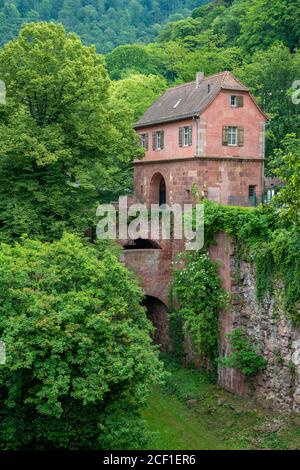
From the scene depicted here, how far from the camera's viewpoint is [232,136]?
37.2 meters

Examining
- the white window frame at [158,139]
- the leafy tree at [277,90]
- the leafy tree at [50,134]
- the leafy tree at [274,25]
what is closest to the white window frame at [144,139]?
the white window frame at [158,139]

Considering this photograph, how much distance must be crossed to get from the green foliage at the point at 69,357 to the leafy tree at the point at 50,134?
25.9ft

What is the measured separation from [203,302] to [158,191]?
1667 cm

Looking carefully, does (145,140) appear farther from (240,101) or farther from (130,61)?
(130,61)

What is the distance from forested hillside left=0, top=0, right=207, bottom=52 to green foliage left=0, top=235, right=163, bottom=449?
85.4 meters

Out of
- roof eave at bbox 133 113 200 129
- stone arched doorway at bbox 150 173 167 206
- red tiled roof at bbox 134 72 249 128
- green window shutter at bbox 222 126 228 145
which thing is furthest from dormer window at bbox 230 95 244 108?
stone arched doorway at bbox 150 173 167 206

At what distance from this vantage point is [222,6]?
8031 cm

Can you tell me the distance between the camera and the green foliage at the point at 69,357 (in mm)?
17953

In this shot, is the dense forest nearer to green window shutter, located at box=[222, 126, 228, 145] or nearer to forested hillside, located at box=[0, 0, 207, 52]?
green window shutter, located at box=[222, 126, 228, 145]

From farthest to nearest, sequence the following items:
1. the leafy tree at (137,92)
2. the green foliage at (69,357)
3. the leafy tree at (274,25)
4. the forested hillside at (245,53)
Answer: the leafy tree at (274,25) → the leafy tree at (137,92) → the forested hillside at (245,53) → the green foliage at (69,357)

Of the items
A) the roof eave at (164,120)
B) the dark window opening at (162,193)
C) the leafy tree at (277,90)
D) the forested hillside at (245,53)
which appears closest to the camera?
the roof eave at (164,120)

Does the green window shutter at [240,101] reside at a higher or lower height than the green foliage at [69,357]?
higher

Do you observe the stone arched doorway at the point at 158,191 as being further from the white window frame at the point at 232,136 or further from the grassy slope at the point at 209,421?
the grassy slope at the point at 209,421
